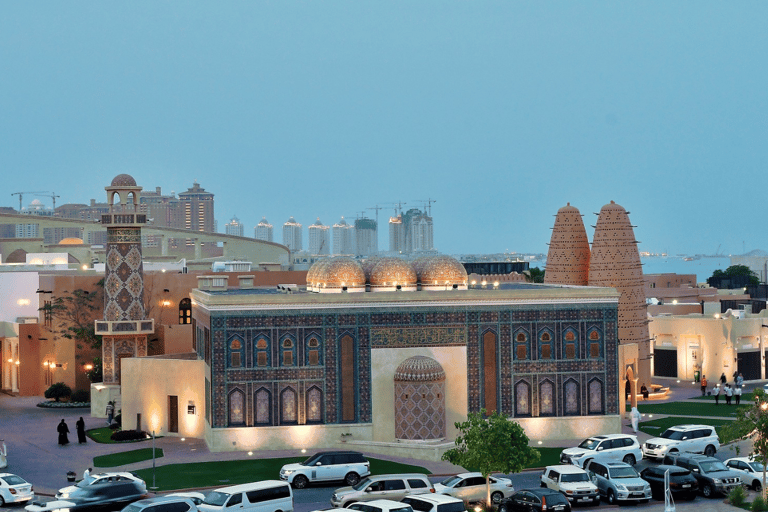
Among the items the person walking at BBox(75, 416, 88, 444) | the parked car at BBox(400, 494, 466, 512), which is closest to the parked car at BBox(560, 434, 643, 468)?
the parked car at BBox(400, 494, 466, 512)

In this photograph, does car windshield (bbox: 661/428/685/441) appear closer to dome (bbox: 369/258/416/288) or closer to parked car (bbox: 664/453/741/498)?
parked car (bbox: 664/453/741/498)

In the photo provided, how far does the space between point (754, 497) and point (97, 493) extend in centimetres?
1917

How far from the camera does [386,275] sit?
45656 mm

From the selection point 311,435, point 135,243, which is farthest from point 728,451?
point 135,243

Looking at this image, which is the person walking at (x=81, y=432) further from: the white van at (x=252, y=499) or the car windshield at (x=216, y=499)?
the car windshield at (x=216, y=499)

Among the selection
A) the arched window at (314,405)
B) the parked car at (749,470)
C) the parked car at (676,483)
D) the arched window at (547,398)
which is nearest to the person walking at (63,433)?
the arched window at (314,405)

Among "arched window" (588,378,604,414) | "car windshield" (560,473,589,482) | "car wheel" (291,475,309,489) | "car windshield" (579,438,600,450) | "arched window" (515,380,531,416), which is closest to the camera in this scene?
"car windshield" (560,473,589,482)

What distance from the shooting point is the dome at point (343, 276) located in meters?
45.3

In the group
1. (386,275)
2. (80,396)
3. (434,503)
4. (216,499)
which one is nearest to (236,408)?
(386,275)

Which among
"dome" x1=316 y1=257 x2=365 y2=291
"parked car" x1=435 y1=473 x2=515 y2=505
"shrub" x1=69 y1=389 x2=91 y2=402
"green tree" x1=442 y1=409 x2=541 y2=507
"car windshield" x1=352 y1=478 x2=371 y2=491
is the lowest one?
"parked car" x1=435 y1=473 x2=515 y2=505

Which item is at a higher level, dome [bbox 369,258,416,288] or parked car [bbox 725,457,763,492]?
dome [bbox 369,258,416,288]

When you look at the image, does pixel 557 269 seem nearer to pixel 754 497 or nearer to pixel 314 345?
pixel 314 345

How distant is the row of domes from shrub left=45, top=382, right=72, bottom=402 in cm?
1628

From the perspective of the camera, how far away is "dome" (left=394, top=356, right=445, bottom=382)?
43.4m
